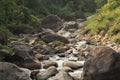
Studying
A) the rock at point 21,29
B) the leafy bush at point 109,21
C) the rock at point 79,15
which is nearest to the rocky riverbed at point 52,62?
the leafy bush at point 109,21

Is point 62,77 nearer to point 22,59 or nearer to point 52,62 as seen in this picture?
point 22,59

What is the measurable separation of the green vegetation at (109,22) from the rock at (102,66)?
1791 centimetres

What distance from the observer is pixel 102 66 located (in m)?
18.1

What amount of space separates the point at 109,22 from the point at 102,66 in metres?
24.3

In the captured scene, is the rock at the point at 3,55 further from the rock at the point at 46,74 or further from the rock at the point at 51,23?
the rock at the point at 51,23

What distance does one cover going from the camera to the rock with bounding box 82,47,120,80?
1791 cm

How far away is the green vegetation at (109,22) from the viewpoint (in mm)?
37844

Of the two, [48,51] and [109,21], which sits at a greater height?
[109,21]

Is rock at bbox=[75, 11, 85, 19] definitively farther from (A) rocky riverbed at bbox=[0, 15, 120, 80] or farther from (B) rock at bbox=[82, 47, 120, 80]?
(B) rock at bbox=[82, 47, 120, 80]

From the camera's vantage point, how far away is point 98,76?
1797 centimetres

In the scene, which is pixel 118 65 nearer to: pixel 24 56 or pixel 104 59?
pixel 104 59

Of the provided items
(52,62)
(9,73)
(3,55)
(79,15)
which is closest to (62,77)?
(9,73)

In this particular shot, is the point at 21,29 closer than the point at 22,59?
No

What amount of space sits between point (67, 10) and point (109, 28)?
48602 mm
